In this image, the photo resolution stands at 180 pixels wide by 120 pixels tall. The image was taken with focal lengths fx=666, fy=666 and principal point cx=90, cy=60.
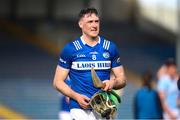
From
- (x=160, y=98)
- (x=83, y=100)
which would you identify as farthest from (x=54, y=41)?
(x=83, y=100)

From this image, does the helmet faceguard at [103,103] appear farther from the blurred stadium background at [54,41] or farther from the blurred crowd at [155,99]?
the blurred stadium background at [54,41]

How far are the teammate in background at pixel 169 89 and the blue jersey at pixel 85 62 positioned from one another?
5392mm

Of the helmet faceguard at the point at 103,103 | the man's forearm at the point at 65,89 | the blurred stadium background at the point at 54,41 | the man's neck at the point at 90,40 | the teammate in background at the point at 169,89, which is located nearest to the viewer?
the helmet faceguard at the point at 103,103

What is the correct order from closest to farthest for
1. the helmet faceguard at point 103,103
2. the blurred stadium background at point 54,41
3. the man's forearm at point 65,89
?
the helmet faceguard at point 103,103
the man's forearm at point 65,89
the blurred stadium background at point 54,41

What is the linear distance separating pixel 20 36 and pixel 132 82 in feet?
15.0

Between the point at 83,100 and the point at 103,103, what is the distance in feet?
0.64

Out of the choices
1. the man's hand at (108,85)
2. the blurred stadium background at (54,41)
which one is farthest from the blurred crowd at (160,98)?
the blurred stadium background at (54,41)

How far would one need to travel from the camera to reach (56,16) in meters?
23.3

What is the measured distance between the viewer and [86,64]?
6.10 meters

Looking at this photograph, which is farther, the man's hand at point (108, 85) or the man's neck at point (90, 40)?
the man's neck at point (90, 40)

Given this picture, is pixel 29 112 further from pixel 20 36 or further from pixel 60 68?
pixel 60 68

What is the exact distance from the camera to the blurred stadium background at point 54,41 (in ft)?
60.1

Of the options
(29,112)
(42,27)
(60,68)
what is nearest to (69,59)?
(60,68)

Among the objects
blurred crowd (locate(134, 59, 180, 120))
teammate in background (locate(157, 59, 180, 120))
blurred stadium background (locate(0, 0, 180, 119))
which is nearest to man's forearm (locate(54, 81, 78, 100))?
blurred crowd (locate(134, 59, 180, 120))
